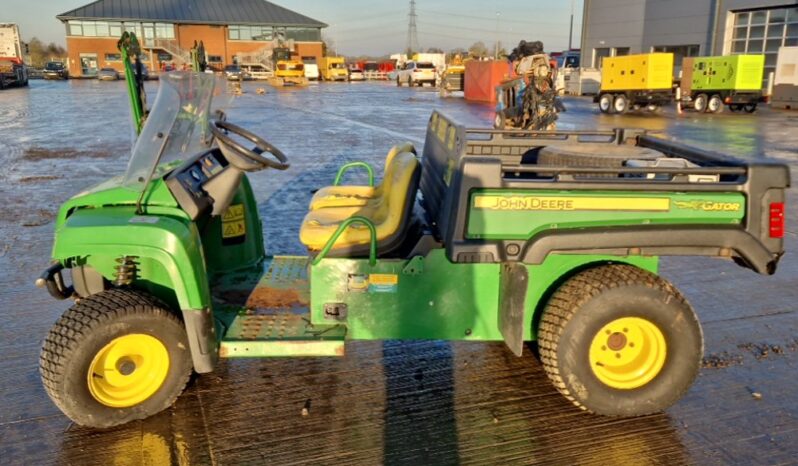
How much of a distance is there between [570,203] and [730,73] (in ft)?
87.6

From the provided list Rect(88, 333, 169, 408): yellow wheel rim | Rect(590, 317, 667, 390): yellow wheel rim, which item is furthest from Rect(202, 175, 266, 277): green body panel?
Rect(590, 317, 667, 390): yellow wheel rim

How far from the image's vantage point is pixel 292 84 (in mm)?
50562

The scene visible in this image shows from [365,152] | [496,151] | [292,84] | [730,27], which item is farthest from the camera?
[292,84]

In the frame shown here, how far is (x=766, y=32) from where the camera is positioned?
112ft

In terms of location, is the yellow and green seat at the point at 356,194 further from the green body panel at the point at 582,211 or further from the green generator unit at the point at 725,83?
the green generator unit at the point at 725,83

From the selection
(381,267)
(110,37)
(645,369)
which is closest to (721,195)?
(645,369)

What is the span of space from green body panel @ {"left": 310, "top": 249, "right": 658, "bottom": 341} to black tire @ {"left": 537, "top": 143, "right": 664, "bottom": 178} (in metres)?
0.75

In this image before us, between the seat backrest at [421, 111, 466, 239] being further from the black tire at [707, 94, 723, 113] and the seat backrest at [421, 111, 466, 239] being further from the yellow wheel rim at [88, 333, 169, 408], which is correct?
the black tire at [707, 94, 723, 113]

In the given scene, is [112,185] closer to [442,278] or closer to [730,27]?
[442,278]

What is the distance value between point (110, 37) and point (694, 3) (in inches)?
2274

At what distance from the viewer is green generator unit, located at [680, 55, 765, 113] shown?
2556 cm

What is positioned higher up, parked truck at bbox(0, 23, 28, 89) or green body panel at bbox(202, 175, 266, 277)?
parked truck at bbox(0, 23, 28, 89)

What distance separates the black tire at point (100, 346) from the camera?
10.2ft

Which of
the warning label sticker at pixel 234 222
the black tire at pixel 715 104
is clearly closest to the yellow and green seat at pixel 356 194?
the warning label sticker at pixel 234 222
